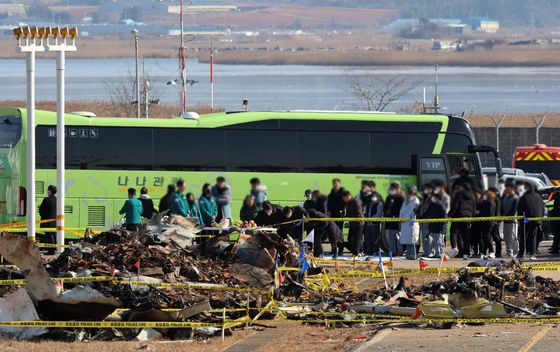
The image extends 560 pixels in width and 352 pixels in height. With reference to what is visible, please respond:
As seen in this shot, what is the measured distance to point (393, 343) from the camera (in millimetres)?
15281

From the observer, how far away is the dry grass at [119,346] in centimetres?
1520

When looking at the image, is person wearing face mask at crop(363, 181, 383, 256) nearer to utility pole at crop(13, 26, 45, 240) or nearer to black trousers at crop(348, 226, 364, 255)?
black trousers at crop(348, 226, 364, 255)

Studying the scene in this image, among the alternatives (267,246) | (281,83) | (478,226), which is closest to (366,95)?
(478,226)

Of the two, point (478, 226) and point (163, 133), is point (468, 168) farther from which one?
point (163, 133)

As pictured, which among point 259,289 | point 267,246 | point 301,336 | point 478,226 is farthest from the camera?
point 478,226

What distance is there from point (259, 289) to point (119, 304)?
2.71 metres

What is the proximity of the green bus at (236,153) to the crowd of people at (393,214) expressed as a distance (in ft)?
4.80

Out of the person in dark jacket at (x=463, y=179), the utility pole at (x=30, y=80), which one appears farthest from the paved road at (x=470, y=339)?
the person in dark jacket at (x=463, y=179)

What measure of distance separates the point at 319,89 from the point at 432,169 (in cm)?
9569

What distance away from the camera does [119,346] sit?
1545cm

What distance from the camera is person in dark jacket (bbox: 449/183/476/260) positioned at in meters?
27.4

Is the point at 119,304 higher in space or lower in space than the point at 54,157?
lower

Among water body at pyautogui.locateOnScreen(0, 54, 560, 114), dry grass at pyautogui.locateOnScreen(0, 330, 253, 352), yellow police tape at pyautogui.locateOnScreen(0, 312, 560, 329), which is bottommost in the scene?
dry grass at pyautogui.locateOnScreen(0, 330, 253, 352)

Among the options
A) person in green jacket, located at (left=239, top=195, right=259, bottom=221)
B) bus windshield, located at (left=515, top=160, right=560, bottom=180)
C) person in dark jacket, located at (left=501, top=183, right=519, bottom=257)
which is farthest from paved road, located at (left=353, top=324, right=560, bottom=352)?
bus windshield, located at (left=515, top=160, right=560, bottom=180)
